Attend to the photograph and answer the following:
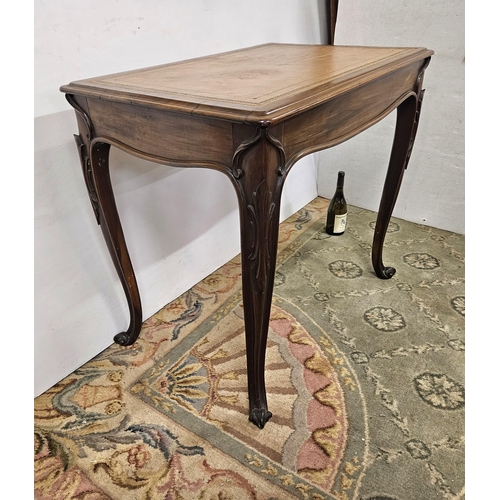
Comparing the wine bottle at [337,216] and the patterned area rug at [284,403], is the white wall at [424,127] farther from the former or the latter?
the patterned area rug at [284,403]

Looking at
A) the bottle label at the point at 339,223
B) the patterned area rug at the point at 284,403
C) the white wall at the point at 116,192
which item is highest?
the white wall at the point at 116,192

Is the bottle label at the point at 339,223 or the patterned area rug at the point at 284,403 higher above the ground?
the bottle label at the point at 339,223

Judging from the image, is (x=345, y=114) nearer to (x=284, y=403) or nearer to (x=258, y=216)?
(x=258, y=216)

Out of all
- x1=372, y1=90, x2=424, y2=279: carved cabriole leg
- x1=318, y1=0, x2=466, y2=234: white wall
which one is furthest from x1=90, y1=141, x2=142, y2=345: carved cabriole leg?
x1=318, y1=0, x2=466, y2=234: white wall

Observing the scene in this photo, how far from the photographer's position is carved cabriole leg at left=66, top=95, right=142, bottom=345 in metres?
0.95

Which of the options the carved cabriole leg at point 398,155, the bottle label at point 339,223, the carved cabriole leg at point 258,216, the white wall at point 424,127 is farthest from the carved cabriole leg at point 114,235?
the white wall at point 424,127

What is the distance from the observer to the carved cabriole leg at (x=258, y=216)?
0.70 metres

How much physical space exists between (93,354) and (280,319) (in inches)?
21.9

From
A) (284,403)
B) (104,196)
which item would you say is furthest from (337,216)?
(104,196)

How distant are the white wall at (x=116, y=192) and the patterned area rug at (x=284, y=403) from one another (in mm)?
110

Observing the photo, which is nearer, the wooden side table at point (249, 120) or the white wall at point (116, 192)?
the wooden side table at point (249, 120)

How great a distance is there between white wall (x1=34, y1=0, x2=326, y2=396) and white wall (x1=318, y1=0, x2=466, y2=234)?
388 mm

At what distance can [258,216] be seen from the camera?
2.45 ft

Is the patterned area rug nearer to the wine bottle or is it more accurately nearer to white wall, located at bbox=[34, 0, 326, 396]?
white wall, located at bbox=[34, 0, 326, 396]
